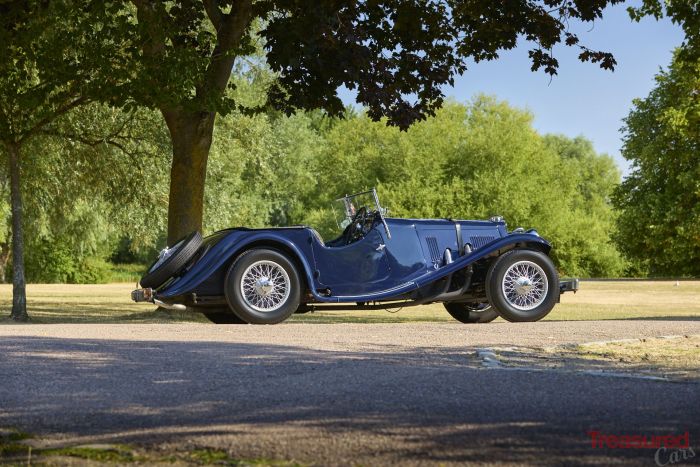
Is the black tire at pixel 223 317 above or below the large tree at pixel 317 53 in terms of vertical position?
below

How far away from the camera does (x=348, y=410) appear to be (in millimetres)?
Result: 5453

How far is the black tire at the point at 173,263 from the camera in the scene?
40.3ft

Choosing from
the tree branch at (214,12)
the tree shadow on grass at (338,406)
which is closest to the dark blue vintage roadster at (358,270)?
the tree shadow on grass at (338,406)

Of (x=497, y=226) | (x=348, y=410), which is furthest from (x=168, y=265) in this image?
(x=348, y=410)

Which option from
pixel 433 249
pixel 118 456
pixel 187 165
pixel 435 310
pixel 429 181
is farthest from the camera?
pixel 429 181

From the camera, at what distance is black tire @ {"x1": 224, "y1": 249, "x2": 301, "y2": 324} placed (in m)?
12.0

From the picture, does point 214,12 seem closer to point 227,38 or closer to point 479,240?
point 227,38

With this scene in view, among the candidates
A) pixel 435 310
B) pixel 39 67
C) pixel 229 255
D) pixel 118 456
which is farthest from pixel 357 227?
pixel 435 310

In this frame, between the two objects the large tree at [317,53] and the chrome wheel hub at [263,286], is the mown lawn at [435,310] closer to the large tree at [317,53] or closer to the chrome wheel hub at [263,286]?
the large tree at [317,53]

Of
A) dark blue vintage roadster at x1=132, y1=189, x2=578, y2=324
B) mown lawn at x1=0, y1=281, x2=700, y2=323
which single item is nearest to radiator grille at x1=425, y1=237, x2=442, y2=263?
dark blue vintage roadster at x1=132, y1=189, x2=578, y2=324

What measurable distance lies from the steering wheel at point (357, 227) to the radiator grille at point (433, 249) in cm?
82

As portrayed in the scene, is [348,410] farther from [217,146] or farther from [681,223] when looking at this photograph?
[681,223]

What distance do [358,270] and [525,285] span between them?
2.09 meters

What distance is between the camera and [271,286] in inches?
480
